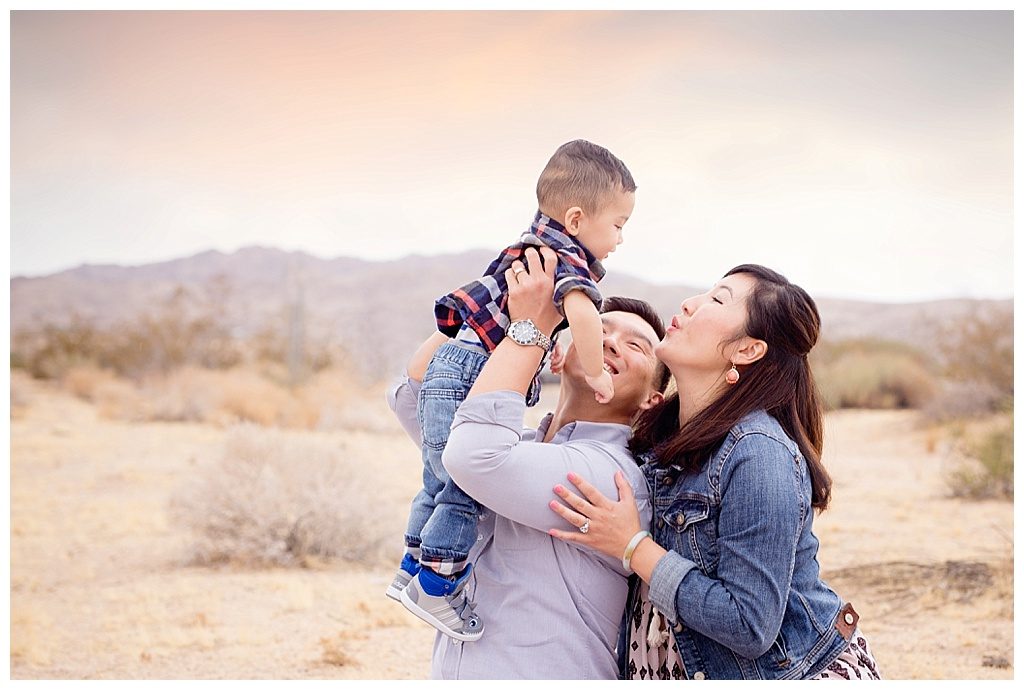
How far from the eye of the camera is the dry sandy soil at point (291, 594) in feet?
20.4

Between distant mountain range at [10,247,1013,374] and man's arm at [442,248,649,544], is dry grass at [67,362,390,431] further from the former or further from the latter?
man's arm at [442,248,649,544]

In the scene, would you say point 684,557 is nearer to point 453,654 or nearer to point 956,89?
point 453,654

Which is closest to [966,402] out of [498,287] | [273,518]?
[273,518]

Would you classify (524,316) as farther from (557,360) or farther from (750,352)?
(750,352)

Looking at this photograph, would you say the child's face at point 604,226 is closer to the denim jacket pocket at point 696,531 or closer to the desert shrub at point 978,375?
the denim jacket pocket at point 696,531

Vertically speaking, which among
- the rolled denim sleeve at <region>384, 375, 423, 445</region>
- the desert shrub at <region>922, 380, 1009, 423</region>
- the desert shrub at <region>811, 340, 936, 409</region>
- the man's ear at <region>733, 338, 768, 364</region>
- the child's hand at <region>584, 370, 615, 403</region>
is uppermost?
the man's ear at <region>733, 338, 768, 364</region>

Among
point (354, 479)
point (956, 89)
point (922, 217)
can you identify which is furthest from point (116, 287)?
point (354, 479)

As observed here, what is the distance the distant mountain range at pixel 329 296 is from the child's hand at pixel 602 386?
99.0 ft

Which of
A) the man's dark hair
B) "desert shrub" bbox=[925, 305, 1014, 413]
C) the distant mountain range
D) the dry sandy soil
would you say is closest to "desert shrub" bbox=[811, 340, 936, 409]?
"desert shrub" bbox=[925, 305, 1014, 413]

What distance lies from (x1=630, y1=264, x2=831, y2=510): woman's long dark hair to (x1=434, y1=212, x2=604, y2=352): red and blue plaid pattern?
40 cm

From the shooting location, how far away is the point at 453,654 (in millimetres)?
2561

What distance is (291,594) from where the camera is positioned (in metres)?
7.40

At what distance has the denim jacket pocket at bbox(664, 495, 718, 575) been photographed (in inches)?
92.1

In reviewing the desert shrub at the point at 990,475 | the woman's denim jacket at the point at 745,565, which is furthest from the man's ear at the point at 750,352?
the desert shrub at the point at 990,475
